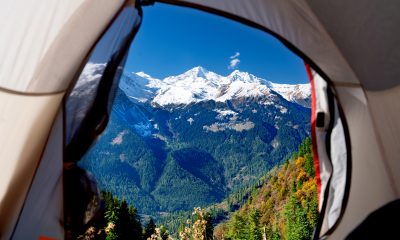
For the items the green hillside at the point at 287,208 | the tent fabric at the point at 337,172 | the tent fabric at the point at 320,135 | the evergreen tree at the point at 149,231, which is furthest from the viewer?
the green hillside at the point at 287,208

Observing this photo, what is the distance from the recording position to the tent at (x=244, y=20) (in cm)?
316

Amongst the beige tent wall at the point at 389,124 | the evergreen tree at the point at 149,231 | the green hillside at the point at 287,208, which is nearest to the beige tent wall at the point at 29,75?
the beige tent wall at the point at 389,124

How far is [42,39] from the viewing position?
3180 mm

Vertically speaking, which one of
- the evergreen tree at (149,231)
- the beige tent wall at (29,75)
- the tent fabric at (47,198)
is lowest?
the evergreen tree at (149,231)

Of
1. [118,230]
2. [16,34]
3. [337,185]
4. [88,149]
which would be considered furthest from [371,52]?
[118,230]

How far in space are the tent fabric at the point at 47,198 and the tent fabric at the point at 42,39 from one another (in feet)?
1.16

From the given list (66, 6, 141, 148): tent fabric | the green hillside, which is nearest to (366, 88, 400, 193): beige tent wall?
(66, 6, 141, 148): tent fabric

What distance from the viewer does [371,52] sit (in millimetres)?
3172

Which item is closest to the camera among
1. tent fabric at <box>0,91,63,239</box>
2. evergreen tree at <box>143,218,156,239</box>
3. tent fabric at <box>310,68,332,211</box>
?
tent fabric at <box>0,91,63,239</box>

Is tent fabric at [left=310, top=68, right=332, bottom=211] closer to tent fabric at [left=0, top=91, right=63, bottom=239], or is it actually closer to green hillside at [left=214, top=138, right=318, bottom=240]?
tent fabric at [left=0, top=91, right=63, bottom=239]

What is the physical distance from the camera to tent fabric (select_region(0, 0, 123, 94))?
316 cm

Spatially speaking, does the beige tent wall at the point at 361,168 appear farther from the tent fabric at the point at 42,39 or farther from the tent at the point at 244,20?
the tent fabric at the point at 42,39

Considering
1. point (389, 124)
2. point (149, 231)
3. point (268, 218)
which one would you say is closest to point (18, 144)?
point (389, 124)

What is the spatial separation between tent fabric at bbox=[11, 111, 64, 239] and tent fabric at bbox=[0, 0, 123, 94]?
0.35 metres
